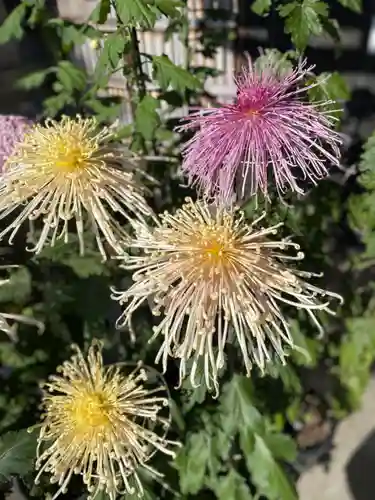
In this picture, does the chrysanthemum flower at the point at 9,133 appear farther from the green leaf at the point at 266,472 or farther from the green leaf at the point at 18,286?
the green leaf at the point at 266,472

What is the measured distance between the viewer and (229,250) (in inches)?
24.3

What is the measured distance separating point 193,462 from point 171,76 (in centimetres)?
44

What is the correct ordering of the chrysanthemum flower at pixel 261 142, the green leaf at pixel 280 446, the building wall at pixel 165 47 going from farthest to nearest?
the building wall at pixel 165 47 → the green leaf at pixel 280 446 → the chrysanthemum flower at pixel 261 142

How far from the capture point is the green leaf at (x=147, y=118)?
0.75 metres

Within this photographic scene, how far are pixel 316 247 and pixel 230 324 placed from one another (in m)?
0.31

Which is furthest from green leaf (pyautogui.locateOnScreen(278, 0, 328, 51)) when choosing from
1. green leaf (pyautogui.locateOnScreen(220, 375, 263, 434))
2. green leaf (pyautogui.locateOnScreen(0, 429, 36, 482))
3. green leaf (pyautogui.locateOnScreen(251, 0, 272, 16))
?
green leaf (pyautogui.locateOnScreen(0, 429, 36, 482))

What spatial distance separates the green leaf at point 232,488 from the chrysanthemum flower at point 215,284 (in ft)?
0.91

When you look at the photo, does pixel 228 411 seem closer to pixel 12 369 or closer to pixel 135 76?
pixel 12 369

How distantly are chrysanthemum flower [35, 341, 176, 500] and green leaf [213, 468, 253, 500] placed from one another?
17cm

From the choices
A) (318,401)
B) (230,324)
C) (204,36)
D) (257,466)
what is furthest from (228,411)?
(318,401)

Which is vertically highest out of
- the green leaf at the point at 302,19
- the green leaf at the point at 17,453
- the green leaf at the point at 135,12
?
the green leaf at the point at 135,12

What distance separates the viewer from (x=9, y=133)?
734mm

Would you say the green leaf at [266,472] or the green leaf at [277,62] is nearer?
the green leaf at [277,62]

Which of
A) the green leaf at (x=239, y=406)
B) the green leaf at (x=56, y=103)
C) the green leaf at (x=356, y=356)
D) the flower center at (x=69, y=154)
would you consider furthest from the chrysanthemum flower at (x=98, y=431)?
the green leaf at (x=356, y=356)
